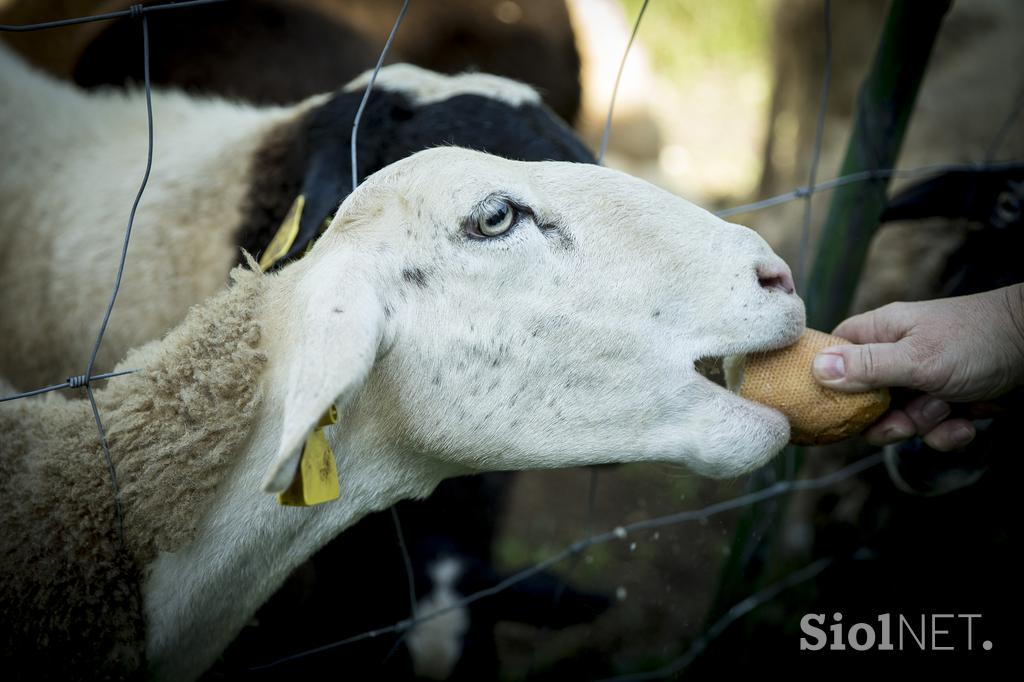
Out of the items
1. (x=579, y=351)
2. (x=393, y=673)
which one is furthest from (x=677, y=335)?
(x=393, y=673)

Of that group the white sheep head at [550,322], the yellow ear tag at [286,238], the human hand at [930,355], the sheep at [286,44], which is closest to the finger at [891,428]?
the human hand at [930,355]

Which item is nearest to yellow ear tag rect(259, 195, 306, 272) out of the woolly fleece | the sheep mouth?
the woolly fleece

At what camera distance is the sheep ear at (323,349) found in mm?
1208

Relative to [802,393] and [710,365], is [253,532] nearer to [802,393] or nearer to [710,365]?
[710,365]

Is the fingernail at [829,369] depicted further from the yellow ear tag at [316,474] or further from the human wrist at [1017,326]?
the yellow ear tag at [316,474]

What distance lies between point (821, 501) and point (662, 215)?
7.83ft

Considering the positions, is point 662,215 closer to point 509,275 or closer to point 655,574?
point 509,275

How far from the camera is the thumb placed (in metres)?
1.52

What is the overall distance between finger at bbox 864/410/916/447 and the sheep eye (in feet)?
3.18

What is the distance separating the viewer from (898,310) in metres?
1.69

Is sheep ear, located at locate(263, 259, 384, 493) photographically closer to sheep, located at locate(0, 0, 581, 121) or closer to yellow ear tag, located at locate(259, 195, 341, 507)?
yellow ear tag, located at locate(259, 195, 341, 507)

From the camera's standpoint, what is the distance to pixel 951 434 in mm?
1810

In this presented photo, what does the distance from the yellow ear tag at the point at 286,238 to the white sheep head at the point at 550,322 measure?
57cm

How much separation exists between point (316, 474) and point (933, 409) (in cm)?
137
